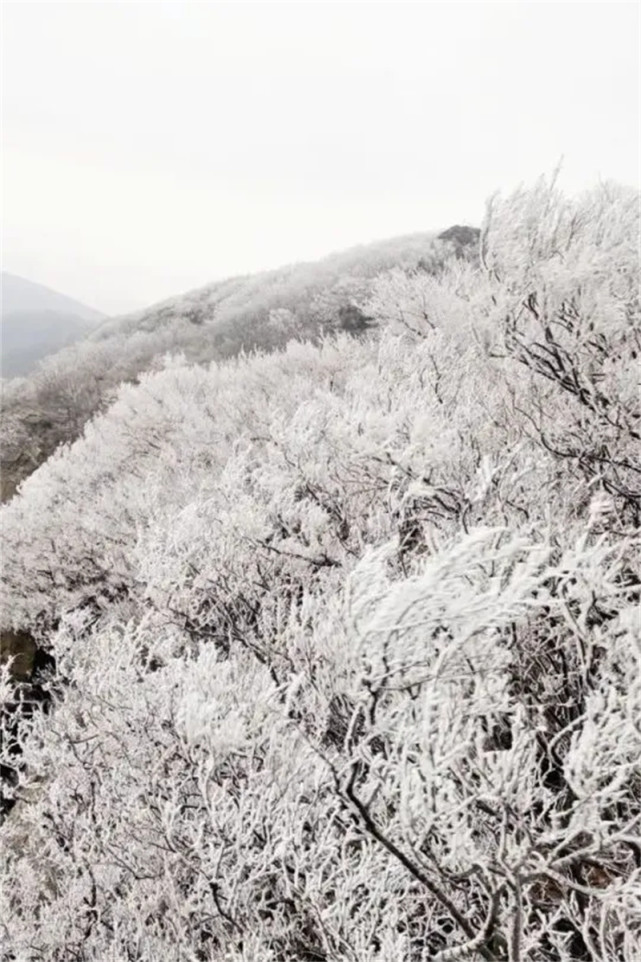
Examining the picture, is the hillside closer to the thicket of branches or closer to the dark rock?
the dark rock

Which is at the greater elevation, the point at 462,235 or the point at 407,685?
the point at 462,235

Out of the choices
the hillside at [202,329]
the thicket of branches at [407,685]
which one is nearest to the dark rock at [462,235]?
the hillside at [202,329]

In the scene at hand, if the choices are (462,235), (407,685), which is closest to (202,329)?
(462,235)

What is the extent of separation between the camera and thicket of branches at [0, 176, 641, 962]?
343 cm

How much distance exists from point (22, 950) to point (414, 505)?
7154mm

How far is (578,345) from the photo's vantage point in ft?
26.4

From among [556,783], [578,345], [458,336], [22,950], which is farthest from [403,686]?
[458,336]

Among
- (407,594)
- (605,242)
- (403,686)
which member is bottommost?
(403,686)

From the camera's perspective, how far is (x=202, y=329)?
4947 cm

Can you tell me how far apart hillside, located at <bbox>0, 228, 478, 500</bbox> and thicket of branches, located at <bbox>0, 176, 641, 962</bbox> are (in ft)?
74.0

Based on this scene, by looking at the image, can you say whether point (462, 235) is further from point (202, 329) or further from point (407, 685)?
point (407, 685)

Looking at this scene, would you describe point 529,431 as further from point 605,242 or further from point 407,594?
point 407,594

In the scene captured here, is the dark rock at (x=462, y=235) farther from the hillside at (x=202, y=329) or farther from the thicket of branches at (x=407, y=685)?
the thicket of branches at (x=407, y=685)

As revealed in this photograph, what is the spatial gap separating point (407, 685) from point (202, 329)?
161ft
